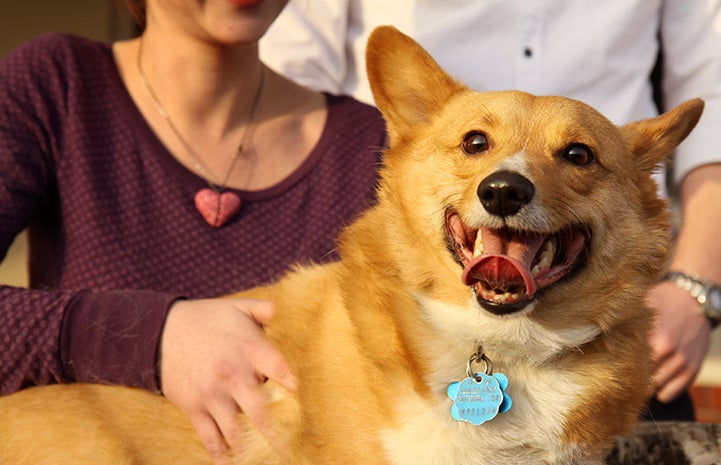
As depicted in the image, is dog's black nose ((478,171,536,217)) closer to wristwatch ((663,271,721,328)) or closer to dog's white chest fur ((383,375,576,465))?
dog's white chest fur ((383,375,576,465))

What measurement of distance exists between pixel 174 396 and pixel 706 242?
1.62m

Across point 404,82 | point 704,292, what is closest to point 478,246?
point 404,82

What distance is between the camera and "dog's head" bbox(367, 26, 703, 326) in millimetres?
1954

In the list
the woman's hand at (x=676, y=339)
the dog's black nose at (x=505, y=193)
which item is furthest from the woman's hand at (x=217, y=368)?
the woman's hand at (x=676, y=339)

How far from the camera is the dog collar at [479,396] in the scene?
6.23 ft

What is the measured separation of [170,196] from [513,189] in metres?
1.10

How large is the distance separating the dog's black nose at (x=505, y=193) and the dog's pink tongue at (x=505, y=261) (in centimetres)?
8

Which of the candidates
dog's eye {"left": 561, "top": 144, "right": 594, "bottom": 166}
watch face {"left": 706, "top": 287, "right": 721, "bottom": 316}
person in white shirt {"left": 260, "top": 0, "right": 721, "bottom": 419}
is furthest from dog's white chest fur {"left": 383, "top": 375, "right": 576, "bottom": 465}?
person in white shirt {"left": 260, "top": 0, "right": 721, "bottom": 419}

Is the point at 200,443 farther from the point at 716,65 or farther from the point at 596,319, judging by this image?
the point at 716,65

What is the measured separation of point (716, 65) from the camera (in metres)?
3.05

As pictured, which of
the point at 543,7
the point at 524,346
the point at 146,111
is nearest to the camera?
the point at 524,346

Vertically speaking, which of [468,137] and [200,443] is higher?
[468,137]

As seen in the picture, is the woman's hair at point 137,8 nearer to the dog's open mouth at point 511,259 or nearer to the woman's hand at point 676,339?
the dog's open mouth at point 511,259

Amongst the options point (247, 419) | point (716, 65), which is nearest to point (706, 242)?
point (716, 65)
